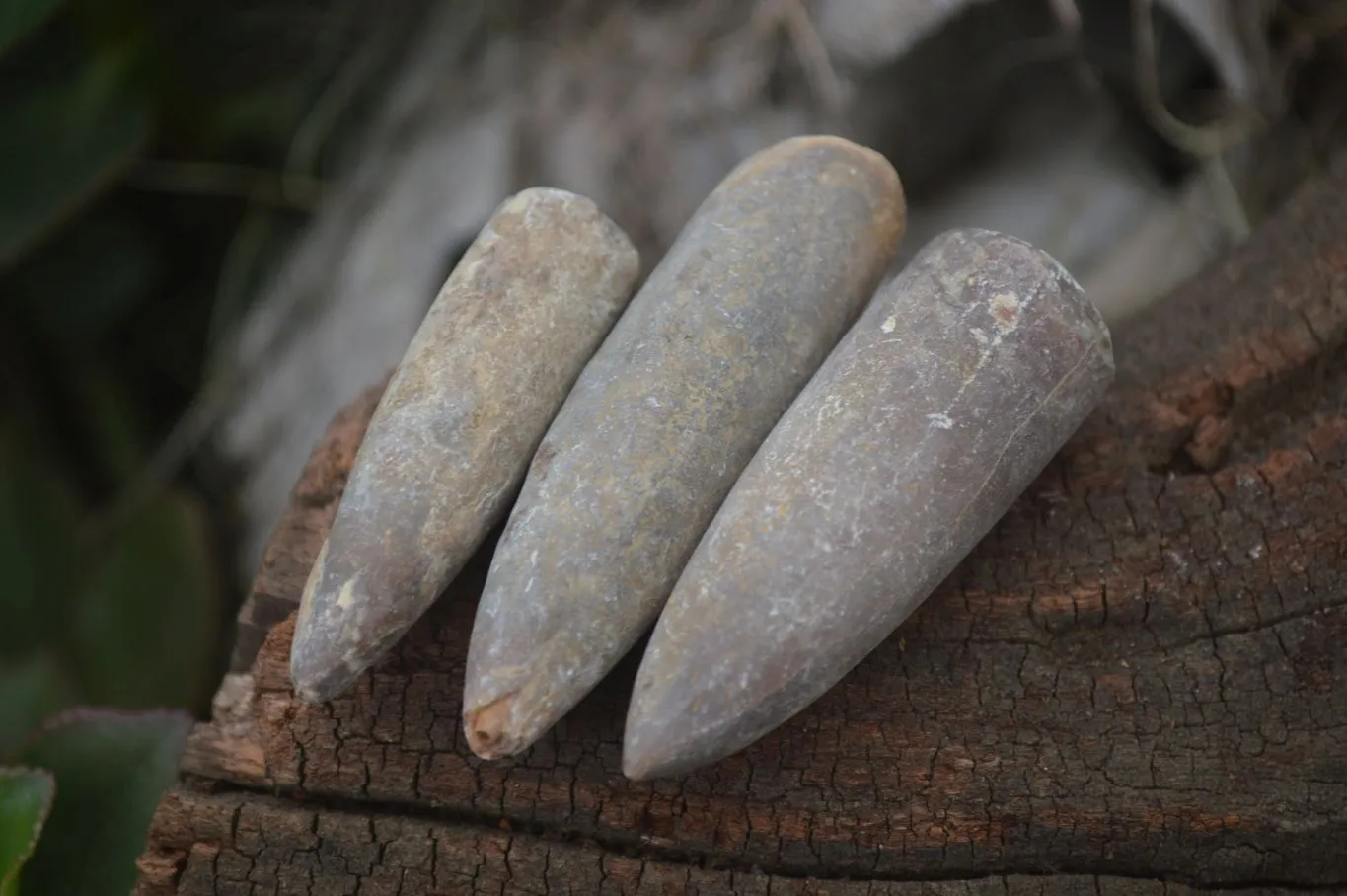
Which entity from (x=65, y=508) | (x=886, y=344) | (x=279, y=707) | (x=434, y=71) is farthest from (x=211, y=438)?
(x=886, y=344)

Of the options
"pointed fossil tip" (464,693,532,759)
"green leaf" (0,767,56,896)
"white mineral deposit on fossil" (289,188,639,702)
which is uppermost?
"white mineral deposit on fossil" (289,188,639,702)

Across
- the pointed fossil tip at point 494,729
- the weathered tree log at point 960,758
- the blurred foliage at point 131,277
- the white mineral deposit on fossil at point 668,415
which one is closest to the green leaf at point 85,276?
the blurred foliage at point 131,277

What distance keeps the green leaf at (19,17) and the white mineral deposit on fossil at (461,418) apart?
65 centimetres

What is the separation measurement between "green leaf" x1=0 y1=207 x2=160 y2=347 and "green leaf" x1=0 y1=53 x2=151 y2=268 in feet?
0.67

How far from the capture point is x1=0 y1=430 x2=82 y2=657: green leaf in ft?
4.63

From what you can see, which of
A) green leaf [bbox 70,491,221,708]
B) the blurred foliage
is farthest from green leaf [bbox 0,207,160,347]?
green leaf [bbox 70,491,221,708]

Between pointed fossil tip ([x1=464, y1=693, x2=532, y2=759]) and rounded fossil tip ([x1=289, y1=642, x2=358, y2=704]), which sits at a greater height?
rounded fossil tip ([x1=289, y1=642, x2=358, y2=704])

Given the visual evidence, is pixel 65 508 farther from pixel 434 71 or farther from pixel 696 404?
pixel 696 404

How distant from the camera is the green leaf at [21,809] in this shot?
2.94 ft

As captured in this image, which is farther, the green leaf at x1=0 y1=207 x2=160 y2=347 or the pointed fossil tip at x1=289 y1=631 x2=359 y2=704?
the green leaf at x1=0 y1=207 x2=160 y2=347

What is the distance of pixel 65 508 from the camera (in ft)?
4.89

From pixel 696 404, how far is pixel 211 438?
104cm

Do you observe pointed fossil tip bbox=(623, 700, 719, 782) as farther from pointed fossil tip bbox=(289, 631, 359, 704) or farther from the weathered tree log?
pointed fossil tip bbox=(289, 631, 359, 704)

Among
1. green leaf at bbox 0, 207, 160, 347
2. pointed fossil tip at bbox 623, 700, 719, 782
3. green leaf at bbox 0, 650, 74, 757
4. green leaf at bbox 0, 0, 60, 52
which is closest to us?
pointed fossil tip at bbox 623, 700, 719, 782
